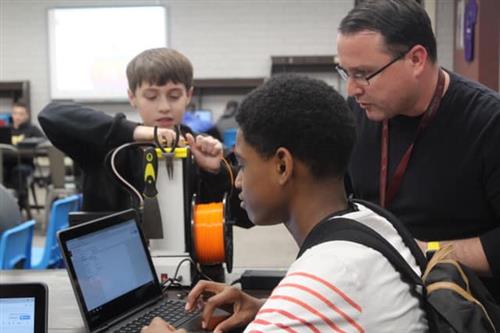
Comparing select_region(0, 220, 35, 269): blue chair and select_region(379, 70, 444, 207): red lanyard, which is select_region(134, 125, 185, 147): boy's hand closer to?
select_region(379, 70, 444, 207): red lanyard

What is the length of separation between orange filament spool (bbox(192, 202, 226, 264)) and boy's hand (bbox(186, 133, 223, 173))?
160 mm

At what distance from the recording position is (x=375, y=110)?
5.46ft

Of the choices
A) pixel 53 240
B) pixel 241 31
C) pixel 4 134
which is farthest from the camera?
pixel 241 31

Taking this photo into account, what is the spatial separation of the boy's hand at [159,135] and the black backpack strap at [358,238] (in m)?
0.75

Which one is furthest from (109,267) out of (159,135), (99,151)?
(99,151)

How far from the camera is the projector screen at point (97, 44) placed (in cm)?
871

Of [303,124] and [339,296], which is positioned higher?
[303,124]

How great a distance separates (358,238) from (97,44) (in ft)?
27.3

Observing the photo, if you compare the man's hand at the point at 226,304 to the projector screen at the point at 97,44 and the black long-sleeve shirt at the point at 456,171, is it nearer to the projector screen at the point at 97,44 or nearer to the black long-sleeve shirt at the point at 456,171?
the black long-sleeve shirt at the point at 456,171

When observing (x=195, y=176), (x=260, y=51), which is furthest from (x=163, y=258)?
(x=260, y=51)

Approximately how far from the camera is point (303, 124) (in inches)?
40.3

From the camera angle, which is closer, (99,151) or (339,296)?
(339,296)

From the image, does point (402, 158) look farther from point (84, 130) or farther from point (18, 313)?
point (18, 313)

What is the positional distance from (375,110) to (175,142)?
1.71ft
